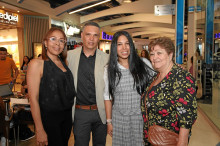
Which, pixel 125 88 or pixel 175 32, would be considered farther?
pixel 175 32

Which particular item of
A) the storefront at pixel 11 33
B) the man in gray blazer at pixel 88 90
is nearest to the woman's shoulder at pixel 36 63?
the man in gray blazer at pixel 88 90

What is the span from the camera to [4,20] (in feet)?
29.0

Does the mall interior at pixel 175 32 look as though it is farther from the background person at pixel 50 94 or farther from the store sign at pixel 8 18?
the background person at pixel 50 94

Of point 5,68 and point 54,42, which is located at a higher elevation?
point 54,42

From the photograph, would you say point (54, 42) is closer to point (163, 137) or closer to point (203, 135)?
point (163, 137)

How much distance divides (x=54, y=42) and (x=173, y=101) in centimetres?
132

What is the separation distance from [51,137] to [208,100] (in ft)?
17.1

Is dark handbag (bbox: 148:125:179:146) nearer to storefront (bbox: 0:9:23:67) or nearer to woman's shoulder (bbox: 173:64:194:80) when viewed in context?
woman's shoulder (bbox: 173:64:194:80)

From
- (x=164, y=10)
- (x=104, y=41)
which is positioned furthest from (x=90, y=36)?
(x=104, y=41)

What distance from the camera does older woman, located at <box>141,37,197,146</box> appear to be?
1.42 metres

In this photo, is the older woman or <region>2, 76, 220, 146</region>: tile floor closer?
the older woman

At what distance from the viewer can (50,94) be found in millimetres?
1854

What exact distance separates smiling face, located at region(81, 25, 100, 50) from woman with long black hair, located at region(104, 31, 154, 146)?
329 mm

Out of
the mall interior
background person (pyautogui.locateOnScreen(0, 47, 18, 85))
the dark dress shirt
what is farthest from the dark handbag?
background person (pyautogui.locateOnScreen(0, 47, 18, 85))
